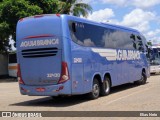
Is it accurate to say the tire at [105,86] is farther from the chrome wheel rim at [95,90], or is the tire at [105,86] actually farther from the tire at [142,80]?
the tire at [142,80]

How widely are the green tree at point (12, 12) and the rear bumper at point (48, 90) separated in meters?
17.4

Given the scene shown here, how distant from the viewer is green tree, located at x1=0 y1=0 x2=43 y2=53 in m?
31.1

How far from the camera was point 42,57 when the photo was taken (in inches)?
551

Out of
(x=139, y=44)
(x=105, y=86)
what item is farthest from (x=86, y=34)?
(x=139, y=44)

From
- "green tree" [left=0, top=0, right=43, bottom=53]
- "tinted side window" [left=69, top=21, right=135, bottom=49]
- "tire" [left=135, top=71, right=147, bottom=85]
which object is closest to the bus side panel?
"tinted side window" [left=69, top=21, right=135, bottom=49]

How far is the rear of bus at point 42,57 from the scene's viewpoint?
535 inches

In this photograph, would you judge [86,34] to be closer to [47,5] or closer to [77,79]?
[77,79]

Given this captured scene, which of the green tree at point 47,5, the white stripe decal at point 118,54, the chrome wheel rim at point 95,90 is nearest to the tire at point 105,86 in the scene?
the chrome wheel rim at point 95,90

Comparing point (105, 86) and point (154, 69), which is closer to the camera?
point (105, 86)

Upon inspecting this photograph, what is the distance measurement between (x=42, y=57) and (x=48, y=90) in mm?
1246

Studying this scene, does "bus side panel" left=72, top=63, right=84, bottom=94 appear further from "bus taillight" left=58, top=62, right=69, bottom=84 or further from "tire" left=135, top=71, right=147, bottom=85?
"tire" left=135, top=71, right=147, bottom=85

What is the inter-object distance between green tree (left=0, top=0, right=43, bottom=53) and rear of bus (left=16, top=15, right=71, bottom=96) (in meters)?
17.0

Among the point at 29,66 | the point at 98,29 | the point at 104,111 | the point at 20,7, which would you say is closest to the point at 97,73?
the point at 98,29

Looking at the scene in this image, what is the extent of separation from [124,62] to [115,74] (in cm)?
155
